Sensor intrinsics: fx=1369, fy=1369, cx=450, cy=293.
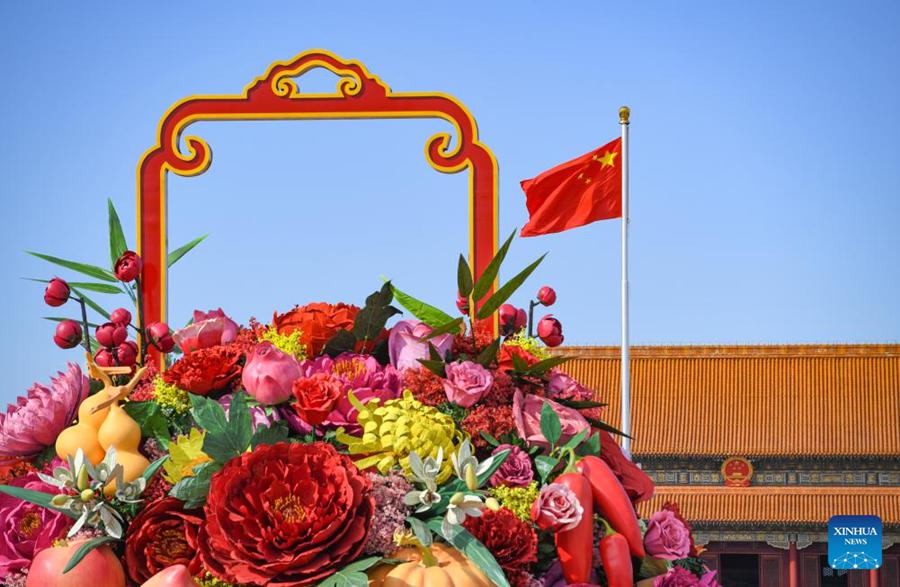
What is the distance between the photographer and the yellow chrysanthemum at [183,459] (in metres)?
2.41

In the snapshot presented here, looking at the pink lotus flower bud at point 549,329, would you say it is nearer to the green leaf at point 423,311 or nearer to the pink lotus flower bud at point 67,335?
the green leaf at point 423,311

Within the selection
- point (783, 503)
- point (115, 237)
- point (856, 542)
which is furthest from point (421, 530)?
point (783, 503)

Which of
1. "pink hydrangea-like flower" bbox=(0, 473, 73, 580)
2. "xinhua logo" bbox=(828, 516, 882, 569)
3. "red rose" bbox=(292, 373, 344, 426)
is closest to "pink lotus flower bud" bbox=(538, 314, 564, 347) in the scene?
"red rose" bbox=(292, 373, 344, 426)

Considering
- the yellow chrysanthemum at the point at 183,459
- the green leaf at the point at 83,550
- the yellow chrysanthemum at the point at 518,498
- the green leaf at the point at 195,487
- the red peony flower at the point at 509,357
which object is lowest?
the green leaf at the point at 83,550

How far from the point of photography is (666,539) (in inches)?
104

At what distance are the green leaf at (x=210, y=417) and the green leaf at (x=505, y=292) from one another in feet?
2.03

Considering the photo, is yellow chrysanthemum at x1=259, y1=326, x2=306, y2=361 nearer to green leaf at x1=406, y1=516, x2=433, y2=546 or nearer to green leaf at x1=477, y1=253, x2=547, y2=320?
green leaf at x1=477, y1=253, x2=547, y2=320

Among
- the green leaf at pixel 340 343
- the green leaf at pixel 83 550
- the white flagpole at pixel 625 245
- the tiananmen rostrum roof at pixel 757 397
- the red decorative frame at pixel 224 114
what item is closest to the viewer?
the green leaf at pixel 83 550

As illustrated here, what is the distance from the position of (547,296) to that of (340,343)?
52 cm

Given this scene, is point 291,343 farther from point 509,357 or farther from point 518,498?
point 518,498

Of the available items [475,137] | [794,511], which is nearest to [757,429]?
[794,511]

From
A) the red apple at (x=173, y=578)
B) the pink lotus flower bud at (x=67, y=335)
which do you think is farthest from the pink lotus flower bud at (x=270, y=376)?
the pink lotus flower bud at (x=67, y=335)

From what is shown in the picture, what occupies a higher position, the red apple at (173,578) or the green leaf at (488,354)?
the green leaf at (488,354)

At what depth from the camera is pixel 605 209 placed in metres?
11.7
